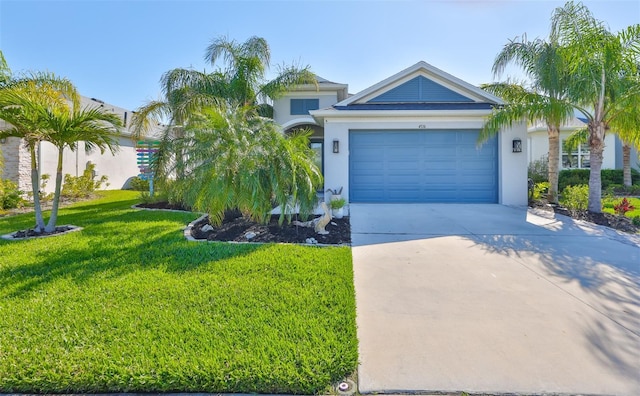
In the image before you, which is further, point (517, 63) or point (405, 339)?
point (517, 63)

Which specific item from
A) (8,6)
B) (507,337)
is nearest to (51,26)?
(8,6)

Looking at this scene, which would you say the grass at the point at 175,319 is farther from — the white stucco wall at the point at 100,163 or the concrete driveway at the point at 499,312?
the white stucco wall at the point at 100,163

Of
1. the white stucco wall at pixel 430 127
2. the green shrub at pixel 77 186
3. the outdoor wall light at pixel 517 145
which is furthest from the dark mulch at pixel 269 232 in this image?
the green shrub at pixel 77 186

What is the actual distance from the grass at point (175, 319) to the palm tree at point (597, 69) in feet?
27.2

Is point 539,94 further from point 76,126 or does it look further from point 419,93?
point 76,126

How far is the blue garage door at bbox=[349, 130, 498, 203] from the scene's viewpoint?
11.2 m

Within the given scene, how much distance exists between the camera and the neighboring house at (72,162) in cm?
1331

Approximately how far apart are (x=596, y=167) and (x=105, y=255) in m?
12.1

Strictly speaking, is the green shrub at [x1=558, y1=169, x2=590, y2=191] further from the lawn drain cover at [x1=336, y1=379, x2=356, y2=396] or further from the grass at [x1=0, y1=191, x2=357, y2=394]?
the lawn drain cover at [x1=336, y1=379, x2=356, y2=396]

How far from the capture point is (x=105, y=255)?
5223 millimetres

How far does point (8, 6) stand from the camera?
8.56m

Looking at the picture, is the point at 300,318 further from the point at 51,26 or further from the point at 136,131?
the point at 51,26

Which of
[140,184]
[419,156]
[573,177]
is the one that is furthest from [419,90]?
[140,184]

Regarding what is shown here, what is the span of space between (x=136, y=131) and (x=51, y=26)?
12.7 feet
